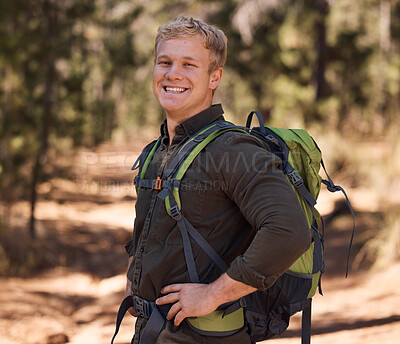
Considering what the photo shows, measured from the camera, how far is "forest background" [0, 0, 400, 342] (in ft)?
26.1

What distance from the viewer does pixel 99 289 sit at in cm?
759

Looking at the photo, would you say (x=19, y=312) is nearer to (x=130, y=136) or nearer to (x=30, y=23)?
(x=30, y=23)

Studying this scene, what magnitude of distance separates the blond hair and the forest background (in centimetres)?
514

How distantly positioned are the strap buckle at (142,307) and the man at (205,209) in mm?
23

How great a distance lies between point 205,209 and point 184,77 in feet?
1.77

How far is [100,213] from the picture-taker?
516 inches

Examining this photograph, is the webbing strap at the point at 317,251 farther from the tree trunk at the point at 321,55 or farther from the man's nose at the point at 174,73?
the tree trunk at the point at 321,55

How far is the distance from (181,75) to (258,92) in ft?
50.7

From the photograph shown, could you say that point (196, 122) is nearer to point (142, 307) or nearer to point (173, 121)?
point (173, 121)

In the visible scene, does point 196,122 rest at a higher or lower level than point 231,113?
Answer: lower

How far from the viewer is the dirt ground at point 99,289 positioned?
5.28 m

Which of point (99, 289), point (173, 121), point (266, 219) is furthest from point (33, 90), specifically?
point (266, 219)

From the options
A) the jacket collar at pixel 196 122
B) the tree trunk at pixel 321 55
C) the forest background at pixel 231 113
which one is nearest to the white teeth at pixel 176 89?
the jacket collar at pixel 196 122

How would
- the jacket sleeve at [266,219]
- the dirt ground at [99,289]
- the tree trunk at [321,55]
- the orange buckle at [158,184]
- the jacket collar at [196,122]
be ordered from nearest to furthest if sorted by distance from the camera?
the jacket sleeve at [266,219] → the orange buckle at [158,184] → the jacket collar at [196,122] → the dirt ground at [99,289] → the tree trunk at [321,55]
